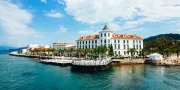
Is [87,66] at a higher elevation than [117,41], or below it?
below

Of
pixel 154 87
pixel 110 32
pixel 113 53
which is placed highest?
pixel 110 32

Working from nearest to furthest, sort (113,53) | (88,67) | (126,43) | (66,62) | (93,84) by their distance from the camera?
(93,84) < (88,67) < (66,62) < (113,53) < (126,43)

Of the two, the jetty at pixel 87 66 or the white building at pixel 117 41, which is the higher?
the white building at pixel 117 41

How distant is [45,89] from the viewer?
1572 inches

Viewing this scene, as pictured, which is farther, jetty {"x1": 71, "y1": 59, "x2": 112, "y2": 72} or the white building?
the white building

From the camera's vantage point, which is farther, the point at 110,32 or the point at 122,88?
the point at 110,32

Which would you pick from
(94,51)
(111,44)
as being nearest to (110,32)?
(111,44)

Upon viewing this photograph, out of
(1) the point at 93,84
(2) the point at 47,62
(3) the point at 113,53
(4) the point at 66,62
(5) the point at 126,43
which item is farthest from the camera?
(5) the point at 126,43

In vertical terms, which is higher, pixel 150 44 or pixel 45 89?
pixel 150 44

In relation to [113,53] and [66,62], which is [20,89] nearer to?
[66,62]

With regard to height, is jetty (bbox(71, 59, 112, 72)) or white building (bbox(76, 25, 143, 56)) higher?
white building (bbox(76, 25, 143, 56))

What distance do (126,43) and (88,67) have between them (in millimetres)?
57757

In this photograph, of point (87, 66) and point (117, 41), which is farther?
point (117, 41)

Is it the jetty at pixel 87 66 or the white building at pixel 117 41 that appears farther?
the white building at pixel 117 41
